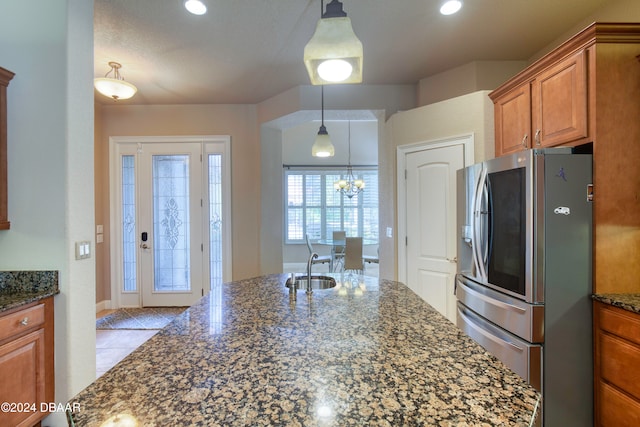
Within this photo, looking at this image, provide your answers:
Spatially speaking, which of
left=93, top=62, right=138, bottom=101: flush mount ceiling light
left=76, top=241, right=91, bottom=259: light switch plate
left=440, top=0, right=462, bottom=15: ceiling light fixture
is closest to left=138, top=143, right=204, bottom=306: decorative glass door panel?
left=93, top=62, right=138, bottom=101: flush mount ceiling light

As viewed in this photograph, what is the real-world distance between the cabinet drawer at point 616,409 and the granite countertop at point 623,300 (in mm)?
423

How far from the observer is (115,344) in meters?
3.03

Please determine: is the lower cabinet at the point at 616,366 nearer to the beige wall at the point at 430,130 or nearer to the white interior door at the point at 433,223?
the white interior door at the point at 433,223

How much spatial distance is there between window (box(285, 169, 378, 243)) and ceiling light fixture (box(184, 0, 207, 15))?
540 cm

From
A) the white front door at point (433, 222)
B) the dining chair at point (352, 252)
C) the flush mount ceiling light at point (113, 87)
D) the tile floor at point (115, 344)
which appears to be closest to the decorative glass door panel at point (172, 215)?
the tile floor at point (115, 344)

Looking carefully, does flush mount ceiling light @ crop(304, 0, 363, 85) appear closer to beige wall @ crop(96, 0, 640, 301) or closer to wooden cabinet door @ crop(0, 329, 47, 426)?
beige wall @ crop(96, 0, 640, 301)

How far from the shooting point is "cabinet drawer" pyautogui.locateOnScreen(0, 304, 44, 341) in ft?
4.81

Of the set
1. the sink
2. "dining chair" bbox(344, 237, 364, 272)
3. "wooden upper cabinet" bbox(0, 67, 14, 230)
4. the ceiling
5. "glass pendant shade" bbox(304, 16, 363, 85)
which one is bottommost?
"dining chair" bbox(344, 237, 364, 272)

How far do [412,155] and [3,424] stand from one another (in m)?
3.39

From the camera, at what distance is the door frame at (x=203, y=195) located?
406cm

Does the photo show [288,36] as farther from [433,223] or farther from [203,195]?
[203,195]

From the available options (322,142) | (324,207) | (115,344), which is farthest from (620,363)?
(324,207)

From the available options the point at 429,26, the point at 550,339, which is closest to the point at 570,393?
the point at 550,339

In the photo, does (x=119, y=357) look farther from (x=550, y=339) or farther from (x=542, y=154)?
(x=542, y=154)
